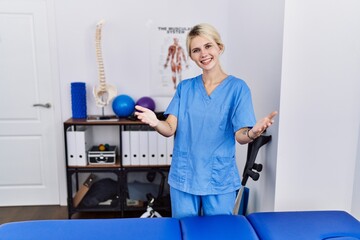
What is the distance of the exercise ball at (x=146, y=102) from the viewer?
2613mm

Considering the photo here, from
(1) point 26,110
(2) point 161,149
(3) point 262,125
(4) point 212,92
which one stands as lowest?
(2) point 161,149

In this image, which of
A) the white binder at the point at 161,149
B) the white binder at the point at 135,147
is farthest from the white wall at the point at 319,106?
the white binder at the point at 135,147

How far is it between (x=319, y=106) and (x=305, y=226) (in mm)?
729

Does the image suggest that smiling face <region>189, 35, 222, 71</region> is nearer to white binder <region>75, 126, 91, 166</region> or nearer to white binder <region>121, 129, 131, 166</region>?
white binder <region>121, 129, 131, 166</region>

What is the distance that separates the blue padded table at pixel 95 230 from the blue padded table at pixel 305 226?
1.15 feet

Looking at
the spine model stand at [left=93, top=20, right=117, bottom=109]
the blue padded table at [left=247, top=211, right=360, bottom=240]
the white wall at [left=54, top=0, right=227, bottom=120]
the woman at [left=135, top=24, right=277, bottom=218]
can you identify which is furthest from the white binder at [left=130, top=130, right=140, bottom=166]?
the blue padded table at [left=247, top=211, right=360, bottom=240]

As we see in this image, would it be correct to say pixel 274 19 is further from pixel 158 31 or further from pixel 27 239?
pixel 27 239

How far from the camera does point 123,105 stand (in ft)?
8.40

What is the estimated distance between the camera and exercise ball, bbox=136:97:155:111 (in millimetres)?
2613

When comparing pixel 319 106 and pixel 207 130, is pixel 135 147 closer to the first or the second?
pixel 207 130

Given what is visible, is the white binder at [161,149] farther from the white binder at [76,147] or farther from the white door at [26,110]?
the white door at [26,110]

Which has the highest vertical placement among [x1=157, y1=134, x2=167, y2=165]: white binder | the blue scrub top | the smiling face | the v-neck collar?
the smiling face

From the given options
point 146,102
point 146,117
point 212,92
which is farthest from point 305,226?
point 146,102

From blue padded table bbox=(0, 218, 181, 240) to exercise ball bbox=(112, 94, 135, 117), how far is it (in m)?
1.41
